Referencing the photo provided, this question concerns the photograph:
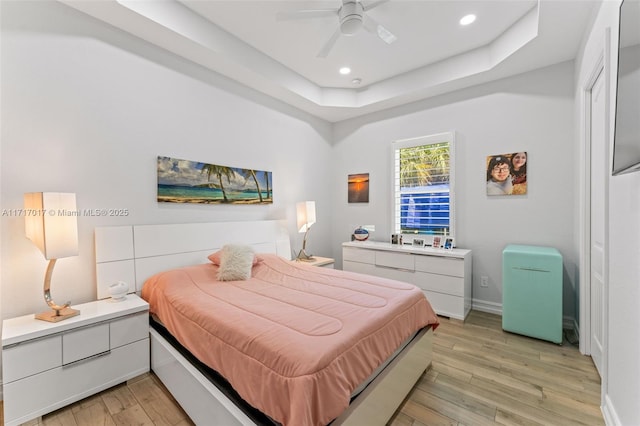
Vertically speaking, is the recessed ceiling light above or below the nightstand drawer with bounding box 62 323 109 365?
above

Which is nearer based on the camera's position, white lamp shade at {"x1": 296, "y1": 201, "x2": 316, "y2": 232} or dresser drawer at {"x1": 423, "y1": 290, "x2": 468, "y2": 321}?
dresser drawer at {"x1": 423, "y1": 290, "x2": 468, "y2": 321}

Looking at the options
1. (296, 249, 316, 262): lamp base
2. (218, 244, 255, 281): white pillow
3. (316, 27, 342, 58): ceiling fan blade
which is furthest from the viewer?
(296, 249, 316, 262): lamp base

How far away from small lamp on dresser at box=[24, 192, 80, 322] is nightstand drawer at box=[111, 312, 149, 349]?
0.27 metres

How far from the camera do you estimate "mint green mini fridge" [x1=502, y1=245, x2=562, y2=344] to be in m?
2.51

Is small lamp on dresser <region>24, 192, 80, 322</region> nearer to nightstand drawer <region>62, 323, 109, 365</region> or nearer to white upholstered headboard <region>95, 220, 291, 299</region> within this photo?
nightstand drawer <region>62, 323, 109, 365</region>

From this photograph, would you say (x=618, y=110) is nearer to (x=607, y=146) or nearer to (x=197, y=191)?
(x=607, y=146)

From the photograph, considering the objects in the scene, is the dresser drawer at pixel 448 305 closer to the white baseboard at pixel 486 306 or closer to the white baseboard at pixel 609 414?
the white baseboard at pixel 486 306

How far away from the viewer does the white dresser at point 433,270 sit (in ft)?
10.2

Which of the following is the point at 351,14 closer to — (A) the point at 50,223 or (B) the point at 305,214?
(B) the point at 305,214

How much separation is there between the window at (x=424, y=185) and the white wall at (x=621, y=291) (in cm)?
192

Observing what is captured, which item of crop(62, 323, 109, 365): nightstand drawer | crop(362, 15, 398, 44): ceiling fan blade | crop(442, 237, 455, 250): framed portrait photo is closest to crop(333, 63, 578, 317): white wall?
crop(442, 237, 455, 250): framed portrait photo

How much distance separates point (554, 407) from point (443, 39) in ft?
10.9

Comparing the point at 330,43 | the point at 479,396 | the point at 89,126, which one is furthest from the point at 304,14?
the point at 479,396

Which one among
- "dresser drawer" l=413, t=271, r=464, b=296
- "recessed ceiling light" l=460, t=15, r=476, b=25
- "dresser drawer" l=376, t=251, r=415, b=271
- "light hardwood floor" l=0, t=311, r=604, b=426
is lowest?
"light hardwood floor" l=0, t=311, r=604, b=426
